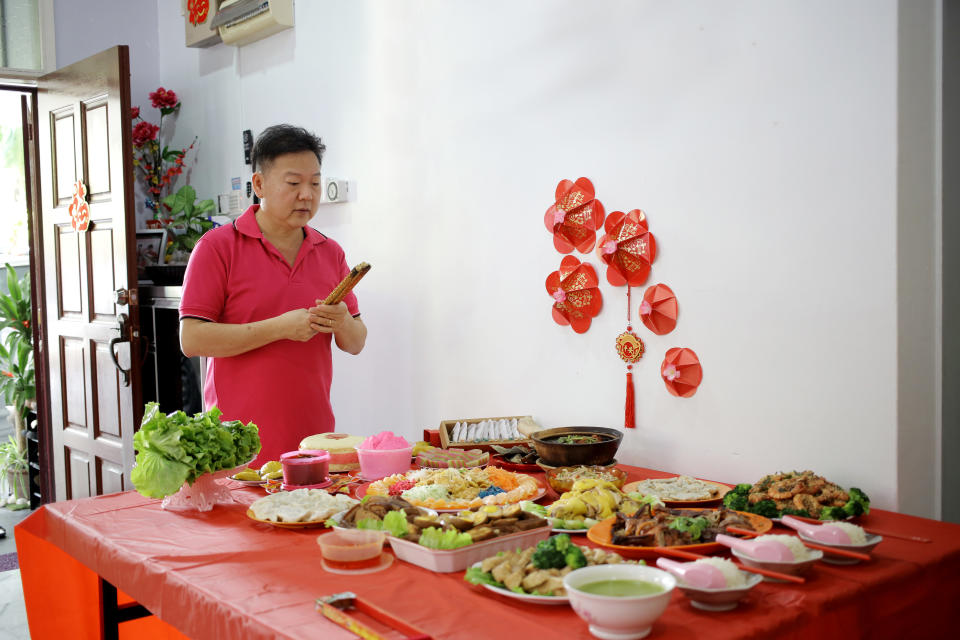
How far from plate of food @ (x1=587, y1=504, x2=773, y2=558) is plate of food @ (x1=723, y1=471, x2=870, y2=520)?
90mm

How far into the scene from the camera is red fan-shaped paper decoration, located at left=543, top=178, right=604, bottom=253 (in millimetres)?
2561

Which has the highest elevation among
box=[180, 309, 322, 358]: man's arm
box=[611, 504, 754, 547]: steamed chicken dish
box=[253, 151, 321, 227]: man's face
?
box=[253, 151, 321, 227]: man's face

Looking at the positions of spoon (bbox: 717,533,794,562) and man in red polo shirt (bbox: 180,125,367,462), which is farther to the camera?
man in red polo shirt (bbox: 180,125,367,462)

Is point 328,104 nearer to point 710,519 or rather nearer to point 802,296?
point 802,296

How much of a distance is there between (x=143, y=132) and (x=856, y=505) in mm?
3982

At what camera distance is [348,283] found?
89.0 inches

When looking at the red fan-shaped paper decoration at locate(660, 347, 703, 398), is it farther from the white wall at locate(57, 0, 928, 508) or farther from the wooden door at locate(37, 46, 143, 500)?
the wooden door at locate(37, 46, 143, 500)

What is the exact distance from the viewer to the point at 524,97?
2.78 metres

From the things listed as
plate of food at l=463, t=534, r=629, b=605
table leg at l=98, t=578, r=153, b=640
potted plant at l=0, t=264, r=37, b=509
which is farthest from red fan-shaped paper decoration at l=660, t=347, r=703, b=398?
potted plant at l=0, t=264, r=37, b=509

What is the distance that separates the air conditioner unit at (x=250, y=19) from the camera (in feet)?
12.3

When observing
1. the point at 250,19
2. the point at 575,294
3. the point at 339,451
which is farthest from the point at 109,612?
the point at 250,19

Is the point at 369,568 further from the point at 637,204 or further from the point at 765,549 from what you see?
the point at 637,204

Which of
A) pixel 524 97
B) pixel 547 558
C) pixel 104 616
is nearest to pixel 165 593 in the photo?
pixel 104 616

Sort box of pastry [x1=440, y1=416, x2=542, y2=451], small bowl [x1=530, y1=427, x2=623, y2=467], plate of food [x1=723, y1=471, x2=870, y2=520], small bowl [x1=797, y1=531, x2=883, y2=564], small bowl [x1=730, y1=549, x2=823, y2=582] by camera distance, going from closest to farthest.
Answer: small bowl [x1=730, y1=549, x2=823, y2=582]
small bowl [x1=797, y1=531, x2=883, y2=564]
plate of food [x1=723, y1=471, x2=870, y2=520]
small bowl [x1=530, y1=427, x2=623, y2=467]
box of pastry [x1=440, y1=416, x2=542, y2=451]
